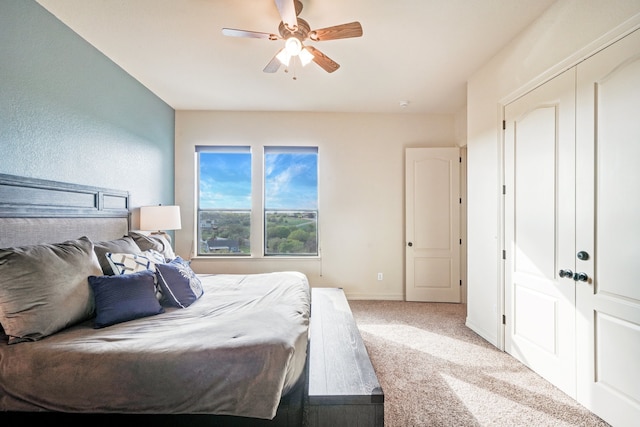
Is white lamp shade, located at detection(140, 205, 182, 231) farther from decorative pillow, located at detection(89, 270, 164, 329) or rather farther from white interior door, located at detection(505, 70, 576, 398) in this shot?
white interior door, located at detection(505, 70, 576, 398)

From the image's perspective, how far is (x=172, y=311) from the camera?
196 centimetres

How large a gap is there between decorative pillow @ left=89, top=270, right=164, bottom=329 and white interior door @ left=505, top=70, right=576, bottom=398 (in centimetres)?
284

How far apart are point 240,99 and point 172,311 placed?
2925 mm

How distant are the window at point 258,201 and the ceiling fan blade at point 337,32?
2384 mm

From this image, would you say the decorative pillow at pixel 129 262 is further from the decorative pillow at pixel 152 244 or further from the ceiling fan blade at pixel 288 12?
the ceiling fan blade at pixel 288 12

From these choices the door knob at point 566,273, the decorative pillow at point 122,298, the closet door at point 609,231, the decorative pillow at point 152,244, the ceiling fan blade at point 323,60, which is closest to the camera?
A: the closet door at point 609,231

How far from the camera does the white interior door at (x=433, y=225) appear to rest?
13.9ft

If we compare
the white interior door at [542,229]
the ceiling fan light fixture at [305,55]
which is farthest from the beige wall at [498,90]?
the ceiling fan light fixture at [305,55]

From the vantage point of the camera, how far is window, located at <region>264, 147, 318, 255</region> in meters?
4.44

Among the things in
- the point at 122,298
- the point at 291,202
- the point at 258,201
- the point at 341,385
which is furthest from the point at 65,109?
the point at 341,385

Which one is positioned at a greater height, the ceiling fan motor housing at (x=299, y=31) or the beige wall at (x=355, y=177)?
the ceiling fan motor housing at (x=299, y=31)

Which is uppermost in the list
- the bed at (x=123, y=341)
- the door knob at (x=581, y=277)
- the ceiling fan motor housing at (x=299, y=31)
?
the ceiling fan motor housing at (x=299, y=31)

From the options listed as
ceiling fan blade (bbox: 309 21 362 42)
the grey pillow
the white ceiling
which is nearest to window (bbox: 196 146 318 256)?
the white ceiling

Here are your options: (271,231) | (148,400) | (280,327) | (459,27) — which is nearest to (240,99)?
(271,231)
